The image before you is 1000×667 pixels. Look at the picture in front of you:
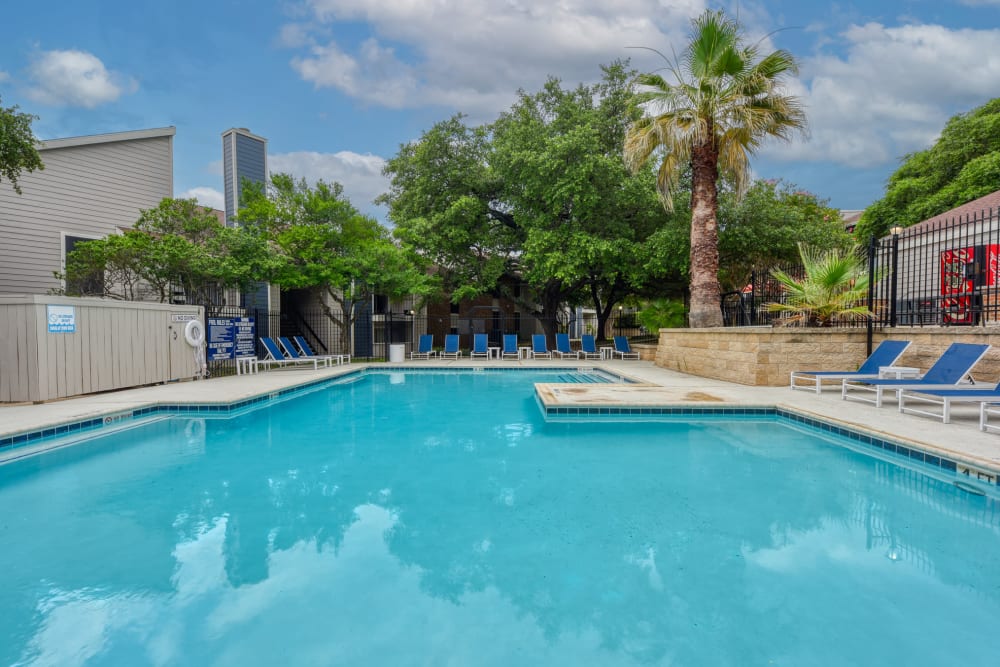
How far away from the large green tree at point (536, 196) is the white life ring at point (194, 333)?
696 centimetres

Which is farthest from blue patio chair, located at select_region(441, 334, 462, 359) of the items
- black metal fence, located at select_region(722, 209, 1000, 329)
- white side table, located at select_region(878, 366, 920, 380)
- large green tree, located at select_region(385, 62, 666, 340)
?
white side table, located at select_region(878, 366, 920, 380)

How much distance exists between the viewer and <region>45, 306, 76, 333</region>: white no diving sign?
7.87 meters

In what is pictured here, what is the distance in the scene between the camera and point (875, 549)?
3213 millimetres

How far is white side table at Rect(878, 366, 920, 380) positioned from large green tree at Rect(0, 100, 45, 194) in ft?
51.9

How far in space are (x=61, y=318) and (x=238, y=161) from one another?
16792mm

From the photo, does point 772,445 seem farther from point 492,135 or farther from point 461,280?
point 492,135

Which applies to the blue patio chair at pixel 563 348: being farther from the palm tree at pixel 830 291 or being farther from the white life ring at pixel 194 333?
the white life ring at pixel 194 333

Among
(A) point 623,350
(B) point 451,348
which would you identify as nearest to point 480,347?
(B) point 451,348

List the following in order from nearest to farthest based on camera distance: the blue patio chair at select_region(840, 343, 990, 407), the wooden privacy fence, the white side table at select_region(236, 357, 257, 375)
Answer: the blue patio chair at select_region(840, 343, 990, 407) → the wooden privacy fence → the white side table at select_region(236, 357, 257, 375)

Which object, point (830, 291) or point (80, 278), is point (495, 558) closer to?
point (830, 291)

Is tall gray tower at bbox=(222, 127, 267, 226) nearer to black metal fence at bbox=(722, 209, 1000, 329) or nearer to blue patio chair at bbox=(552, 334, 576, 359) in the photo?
blue patio chair at bbox=(552, 334, 576, 359)

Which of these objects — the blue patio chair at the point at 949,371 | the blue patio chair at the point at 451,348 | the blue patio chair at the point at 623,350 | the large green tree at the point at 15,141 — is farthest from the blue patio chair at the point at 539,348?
the large green tree at the point at 15,141

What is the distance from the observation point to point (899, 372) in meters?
7.52

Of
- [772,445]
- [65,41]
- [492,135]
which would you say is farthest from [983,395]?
[65,41]
